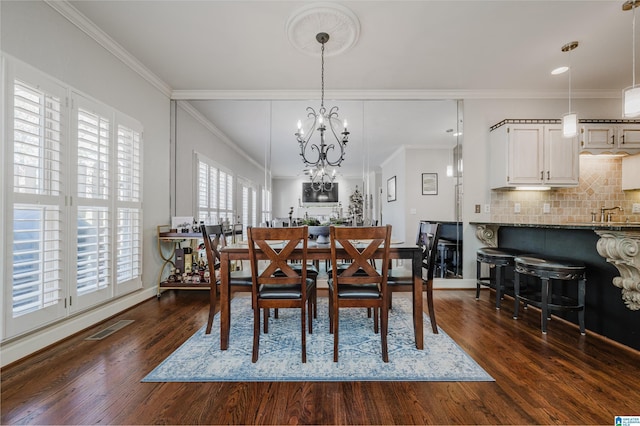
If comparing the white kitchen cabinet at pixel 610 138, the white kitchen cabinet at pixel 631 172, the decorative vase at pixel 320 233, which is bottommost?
the decorative vase at pixel 320 233

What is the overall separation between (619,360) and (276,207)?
3823 mm

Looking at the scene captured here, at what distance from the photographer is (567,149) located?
3.39 m

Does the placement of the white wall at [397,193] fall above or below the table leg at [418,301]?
above

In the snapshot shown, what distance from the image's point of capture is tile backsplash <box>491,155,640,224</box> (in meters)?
3.63

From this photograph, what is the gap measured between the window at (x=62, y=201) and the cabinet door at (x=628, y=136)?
5988 millimetres

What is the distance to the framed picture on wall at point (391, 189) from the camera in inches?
236

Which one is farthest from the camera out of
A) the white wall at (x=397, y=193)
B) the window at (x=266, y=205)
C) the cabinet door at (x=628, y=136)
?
the white wall at (x=397, y=193)

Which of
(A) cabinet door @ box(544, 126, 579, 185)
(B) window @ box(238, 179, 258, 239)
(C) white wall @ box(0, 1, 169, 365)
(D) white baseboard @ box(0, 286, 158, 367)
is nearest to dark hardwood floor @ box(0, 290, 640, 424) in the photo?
(D) white baseboard @ box(0, 286, 158, 367)

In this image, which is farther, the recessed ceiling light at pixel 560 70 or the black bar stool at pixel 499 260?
the recessed ceiling light at pixel 560 70

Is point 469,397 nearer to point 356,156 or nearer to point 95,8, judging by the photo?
point 356,156

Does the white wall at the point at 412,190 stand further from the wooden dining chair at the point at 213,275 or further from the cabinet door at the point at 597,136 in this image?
the wooden dining chair at the point at 213,275

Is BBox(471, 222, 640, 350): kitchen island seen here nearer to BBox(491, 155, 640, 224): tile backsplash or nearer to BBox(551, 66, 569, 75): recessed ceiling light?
BBox(491, 155, 640, 224): tile backsplash

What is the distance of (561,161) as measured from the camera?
339cm

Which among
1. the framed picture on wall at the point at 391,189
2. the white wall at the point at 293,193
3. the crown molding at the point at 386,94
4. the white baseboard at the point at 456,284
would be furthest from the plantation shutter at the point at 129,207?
the framed picture on wall at the point at 391,189
